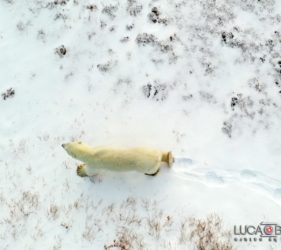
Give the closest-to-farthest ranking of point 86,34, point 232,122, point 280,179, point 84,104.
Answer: point 280,179, point 232,122, point 84,104, point 86,34

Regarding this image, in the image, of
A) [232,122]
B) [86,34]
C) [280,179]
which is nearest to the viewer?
[280,179]

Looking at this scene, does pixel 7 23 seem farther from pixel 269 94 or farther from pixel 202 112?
pixel 269 94

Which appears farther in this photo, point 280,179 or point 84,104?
point 84,104

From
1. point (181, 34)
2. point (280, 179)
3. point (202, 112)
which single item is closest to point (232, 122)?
point (202, 112)

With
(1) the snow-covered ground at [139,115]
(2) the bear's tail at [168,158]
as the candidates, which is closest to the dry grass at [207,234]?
(1) the snow-covered ground at [139,115]

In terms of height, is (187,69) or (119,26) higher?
(119,26)

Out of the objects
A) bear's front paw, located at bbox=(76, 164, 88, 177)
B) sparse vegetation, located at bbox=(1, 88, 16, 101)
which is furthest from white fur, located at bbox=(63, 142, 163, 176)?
sparse vegetation, located at bbox=(1, 88, 16, 101)
